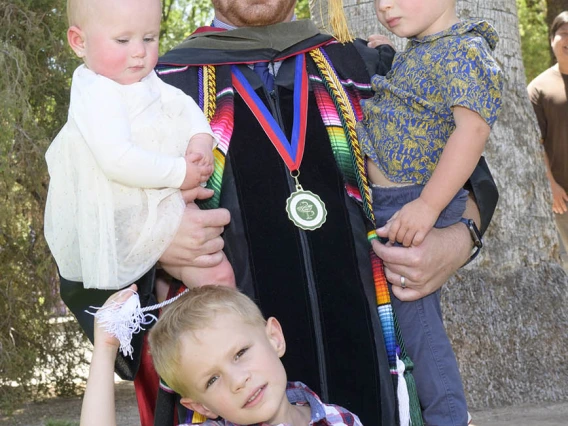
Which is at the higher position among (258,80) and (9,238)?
(258,80)

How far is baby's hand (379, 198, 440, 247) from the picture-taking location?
3.20m

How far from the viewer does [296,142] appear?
329 centimetres

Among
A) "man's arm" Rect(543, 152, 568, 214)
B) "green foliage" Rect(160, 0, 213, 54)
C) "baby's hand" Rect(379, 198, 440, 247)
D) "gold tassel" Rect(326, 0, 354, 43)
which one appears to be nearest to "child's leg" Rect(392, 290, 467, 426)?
"baby's hand" Rect(379, 198, 440, 247)

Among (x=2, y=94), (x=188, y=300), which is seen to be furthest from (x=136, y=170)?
(x=2, y=94)

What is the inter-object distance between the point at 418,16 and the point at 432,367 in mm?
1154

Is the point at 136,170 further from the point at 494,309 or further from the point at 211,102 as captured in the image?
the point at 494,309

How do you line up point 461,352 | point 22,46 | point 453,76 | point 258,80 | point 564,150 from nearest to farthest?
1. point 453,76
2. point 258,80
3. point 461,352
4. point 22,46
5. point 564,150

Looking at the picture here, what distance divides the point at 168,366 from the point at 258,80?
3.63 feet

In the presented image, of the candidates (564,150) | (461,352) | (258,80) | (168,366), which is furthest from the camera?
(564,150)

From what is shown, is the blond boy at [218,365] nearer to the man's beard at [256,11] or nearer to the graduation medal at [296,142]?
the graduation medal at [296,142]

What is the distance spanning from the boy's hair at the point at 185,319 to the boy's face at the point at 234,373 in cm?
2

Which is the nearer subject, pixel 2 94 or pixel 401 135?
pixel 401 135

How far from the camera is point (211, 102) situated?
10.9 ft

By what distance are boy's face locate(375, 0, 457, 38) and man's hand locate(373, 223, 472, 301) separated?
669 millimetres
